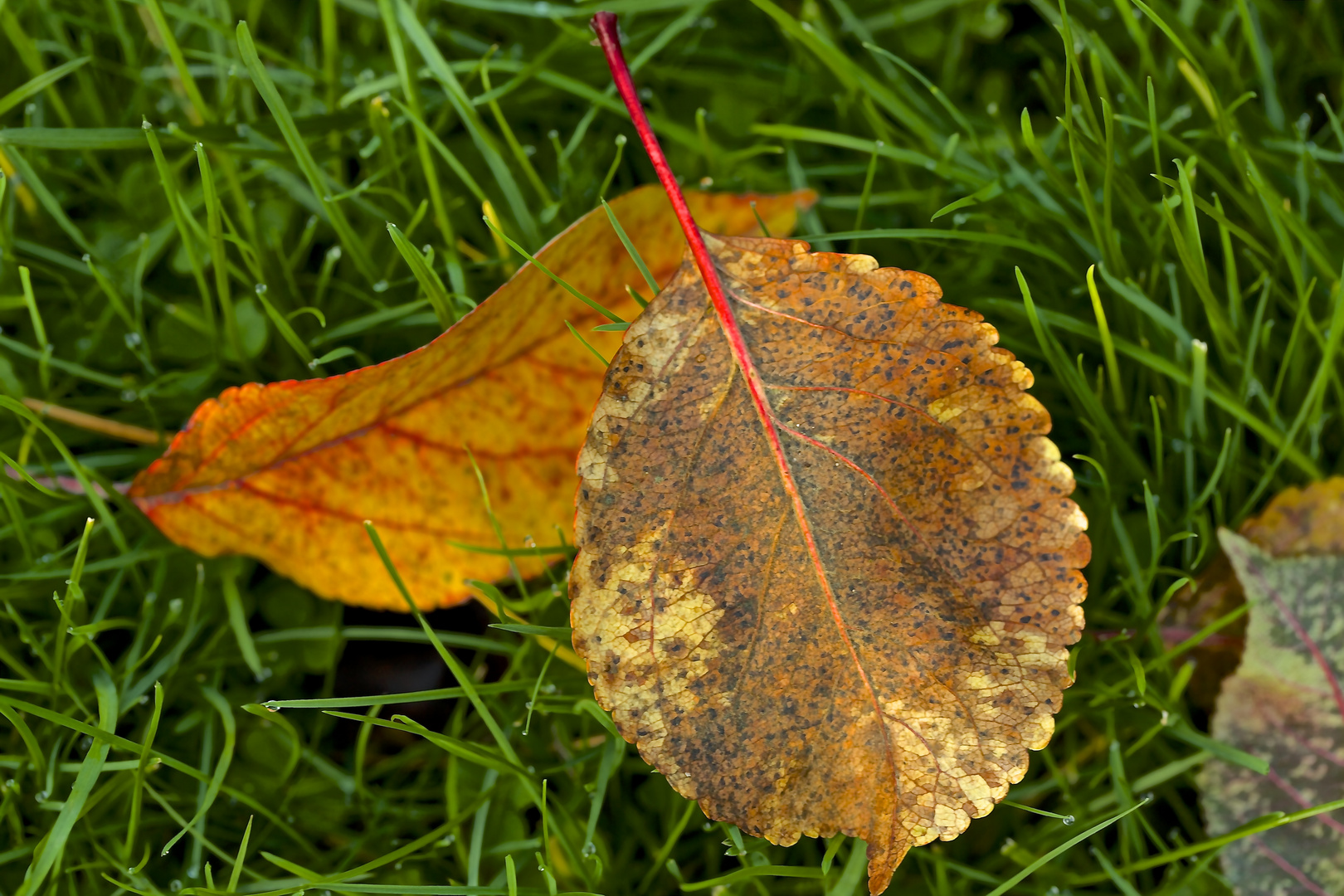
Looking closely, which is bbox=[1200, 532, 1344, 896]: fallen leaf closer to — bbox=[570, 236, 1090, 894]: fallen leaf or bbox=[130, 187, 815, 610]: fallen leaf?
bbox=[570, 236, 1090, 894]: fallen leaf

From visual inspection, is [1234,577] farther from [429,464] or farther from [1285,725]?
[429,464]

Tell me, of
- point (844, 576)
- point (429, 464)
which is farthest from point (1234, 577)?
point (429, 464)

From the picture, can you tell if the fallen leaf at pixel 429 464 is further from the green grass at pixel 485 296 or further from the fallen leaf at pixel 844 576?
the fallen leaf at pixel 844 576

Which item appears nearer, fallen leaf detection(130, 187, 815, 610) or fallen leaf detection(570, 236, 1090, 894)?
fallen leaf detection(570, 236, 1090, 894)

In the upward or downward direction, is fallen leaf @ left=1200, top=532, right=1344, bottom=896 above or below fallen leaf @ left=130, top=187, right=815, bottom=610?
below

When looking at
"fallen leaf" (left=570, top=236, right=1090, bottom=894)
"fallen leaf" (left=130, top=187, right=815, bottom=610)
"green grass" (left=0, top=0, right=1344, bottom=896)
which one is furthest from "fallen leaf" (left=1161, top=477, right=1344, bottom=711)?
"fallen leaf" (left=130, top=187, right=815, bottom=610)

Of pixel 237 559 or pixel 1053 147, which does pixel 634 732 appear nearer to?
pixel 237 559
